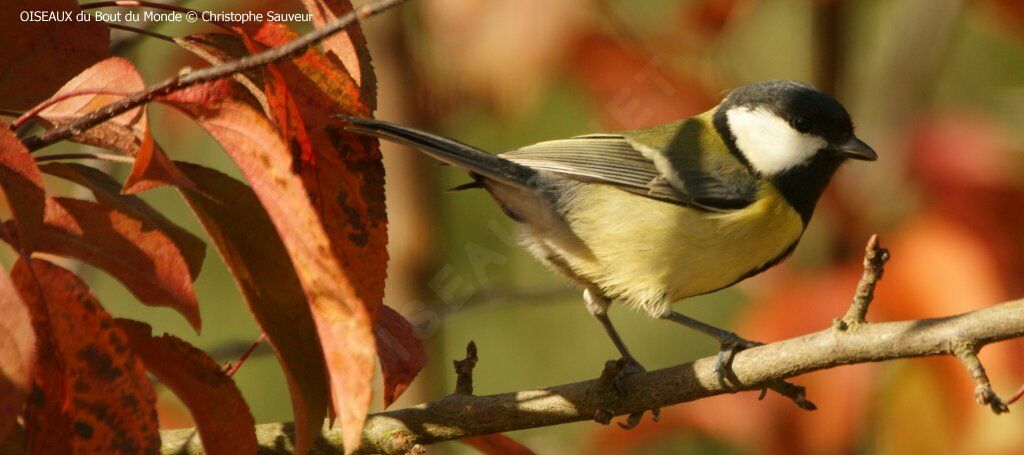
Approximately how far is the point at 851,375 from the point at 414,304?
1028mm

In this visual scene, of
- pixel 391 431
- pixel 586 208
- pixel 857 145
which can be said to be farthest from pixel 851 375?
pixel 391 431

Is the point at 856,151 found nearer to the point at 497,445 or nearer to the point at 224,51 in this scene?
the point at 497,445

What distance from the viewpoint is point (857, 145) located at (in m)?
2.44

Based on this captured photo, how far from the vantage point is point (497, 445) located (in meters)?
1.67

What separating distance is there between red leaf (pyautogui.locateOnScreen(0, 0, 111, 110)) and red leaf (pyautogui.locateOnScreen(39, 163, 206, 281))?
10 centimetres

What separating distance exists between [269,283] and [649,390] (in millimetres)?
682

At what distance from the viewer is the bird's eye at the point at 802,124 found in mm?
2469

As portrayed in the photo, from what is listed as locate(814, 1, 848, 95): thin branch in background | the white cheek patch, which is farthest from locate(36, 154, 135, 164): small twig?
locate(814, 1, 848, 95): thin branch in background

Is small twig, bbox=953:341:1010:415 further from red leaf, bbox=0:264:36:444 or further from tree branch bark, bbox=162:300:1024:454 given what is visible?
red leaf, bbox=0:264:36:444

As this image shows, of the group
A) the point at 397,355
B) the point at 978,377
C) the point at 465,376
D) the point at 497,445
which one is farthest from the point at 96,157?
the point at 978,377

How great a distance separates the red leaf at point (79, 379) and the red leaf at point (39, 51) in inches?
12.8

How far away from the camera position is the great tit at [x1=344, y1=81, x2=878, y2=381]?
2307mm

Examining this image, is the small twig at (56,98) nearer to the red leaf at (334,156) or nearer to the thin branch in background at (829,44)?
the red leaf at (334,156)

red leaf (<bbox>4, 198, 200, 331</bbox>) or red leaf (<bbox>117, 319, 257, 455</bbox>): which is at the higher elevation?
red leaf (<bbox>4, 198, 200, 331</bbox>)
